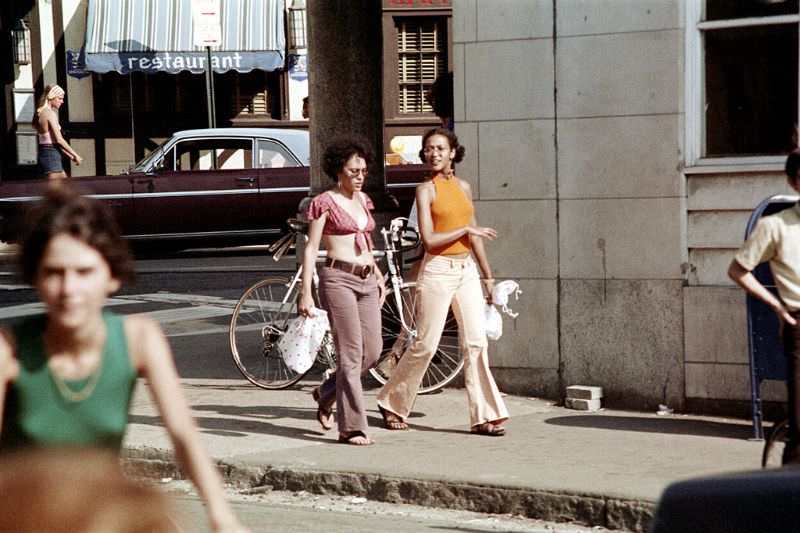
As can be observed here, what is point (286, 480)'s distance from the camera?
773cm

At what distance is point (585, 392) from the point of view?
9586 millimetres

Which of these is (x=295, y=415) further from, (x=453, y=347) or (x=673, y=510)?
(x=673, y=510)

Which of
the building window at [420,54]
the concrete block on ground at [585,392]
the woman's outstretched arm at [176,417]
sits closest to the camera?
the woman's outstretched arm at [176,417]

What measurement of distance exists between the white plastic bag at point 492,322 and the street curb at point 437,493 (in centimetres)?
187

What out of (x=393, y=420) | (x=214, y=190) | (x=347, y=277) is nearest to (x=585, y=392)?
(x=393, y=420)

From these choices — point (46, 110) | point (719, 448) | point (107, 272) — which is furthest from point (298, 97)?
point (107, 272)

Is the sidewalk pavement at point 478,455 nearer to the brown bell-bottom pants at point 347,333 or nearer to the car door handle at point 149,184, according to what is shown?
the brown bell-bottom pants at point 347,333

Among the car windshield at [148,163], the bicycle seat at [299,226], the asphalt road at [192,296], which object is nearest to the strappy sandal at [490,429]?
the bicycle seat at [299,226]

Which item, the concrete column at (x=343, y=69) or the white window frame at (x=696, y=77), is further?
the concrete column at (x=343, y=69)

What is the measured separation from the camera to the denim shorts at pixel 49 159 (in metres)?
18.4

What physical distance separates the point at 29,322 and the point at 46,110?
1550 centimetres

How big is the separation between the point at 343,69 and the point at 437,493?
13.8 ft

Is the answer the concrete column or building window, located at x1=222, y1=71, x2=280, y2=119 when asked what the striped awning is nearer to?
building window, located at x1=222, y1=71, x2=280, y2=119

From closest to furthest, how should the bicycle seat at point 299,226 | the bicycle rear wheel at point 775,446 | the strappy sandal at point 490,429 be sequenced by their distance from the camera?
1. the bicycle rear wheel at point 775,446
2. the strappy sandal at point 490,429
3. the bicycle seat at point 299,226
